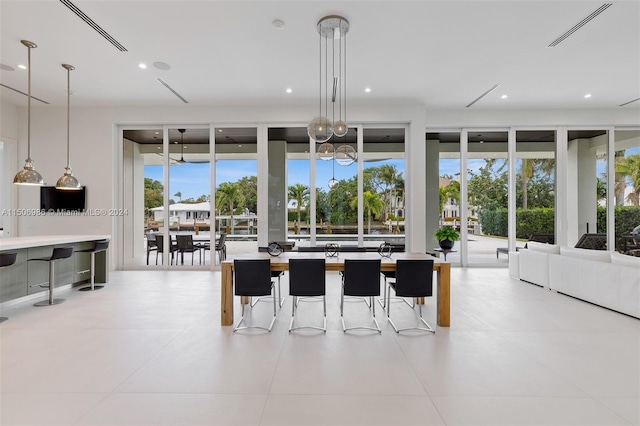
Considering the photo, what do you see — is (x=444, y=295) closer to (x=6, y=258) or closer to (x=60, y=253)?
(x=6, y=258)

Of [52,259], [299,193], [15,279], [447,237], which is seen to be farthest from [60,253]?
[447,237]

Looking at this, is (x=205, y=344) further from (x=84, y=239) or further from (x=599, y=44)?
(x=599, y=44)

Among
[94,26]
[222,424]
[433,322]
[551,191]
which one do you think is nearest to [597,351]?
[433,322]

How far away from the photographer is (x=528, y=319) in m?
3.80

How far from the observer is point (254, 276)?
3.46 meters

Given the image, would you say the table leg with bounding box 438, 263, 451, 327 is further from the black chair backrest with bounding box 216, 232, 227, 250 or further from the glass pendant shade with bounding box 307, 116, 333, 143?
the black chair backrest with bounding box 216, 232, 227, 250

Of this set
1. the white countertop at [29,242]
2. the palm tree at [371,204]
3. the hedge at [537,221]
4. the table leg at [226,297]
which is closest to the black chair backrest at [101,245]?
the white countertop at [29,242]

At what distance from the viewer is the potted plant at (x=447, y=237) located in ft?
23.8

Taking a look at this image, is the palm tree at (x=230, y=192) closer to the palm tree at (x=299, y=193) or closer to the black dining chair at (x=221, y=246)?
the black dining chair at (x=221, y=246)

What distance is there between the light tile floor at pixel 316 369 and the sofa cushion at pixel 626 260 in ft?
2.11

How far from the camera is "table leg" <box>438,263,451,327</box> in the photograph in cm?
358

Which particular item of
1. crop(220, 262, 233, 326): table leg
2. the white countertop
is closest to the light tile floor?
crop(220, 262, 233, 326): table leg

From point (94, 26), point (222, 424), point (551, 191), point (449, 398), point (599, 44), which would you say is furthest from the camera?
point (551, 191)

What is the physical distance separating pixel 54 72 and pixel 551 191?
1025 centimetres
